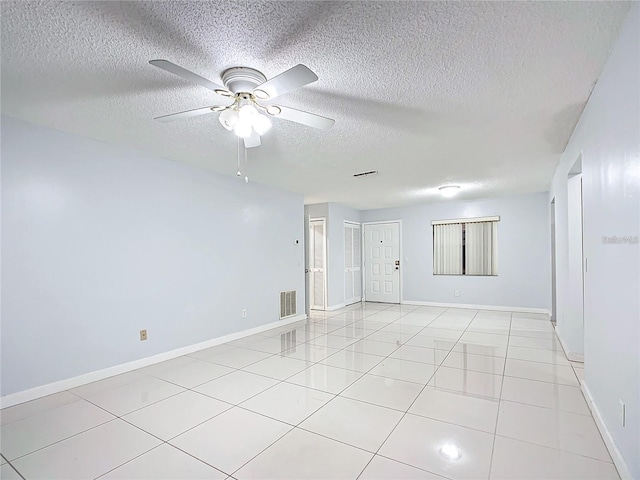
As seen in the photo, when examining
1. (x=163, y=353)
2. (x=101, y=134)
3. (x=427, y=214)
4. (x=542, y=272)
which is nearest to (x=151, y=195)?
(x=101, y=134)

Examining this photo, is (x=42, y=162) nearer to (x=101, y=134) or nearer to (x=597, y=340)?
(x=101, y=134)

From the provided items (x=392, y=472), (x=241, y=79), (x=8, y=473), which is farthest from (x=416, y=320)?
(x=8, y=473)

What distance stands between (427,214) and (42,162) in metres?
6.49

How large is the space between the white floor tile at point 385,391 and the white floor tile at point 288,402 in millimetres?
253

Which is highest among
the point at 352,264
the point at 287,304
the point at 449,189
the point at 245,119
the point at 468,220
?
the point at 449,189

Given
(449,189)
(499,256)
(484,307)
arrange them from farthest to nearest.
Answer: (484,307)
(499,256)
(449,189)

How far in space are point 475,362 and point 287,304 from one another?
9.95 ft

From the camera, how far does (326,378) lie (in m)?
3.13

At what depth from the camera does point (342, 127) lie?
2.86 meters

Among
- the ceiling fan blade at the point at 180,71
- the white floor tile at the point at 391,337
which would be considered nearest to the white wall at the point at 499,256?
the white floor tile at the point at 391,337

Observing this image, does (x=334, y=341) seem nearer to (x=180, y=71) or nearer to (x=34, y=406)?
(x=34, y=406)

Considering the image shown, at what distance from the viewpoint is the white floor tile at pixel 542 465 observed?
1.74 m

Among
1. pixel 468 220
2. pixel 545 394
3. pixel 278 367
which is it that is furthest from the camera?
pixel 468 220

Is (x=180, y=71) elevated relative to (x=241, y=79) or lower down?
lower down
